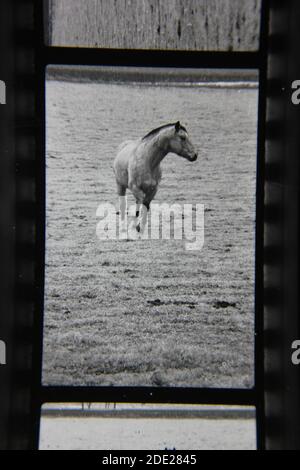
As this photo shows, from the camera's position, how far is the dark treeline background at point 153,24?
3.24m

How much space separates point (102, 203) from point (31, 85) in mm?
664

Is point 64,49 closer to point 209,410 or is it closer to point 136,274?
point 136,274

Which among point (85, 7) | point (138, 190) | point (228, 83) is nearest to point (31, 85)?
point (85, 7)

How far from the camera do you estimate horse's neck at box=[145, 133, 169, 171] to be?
3.34 m

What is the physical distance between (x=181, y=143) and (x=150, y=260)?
607mm

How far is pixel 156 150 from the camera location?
337 centimetres
